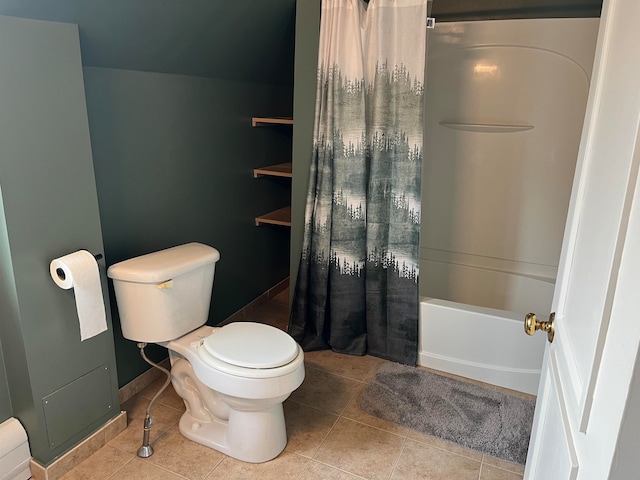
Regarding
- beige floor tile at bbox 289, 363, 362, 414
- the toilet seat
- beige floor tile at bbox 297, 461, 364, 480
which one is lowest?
beige floor tile at bbox 297, 461, 364, 480

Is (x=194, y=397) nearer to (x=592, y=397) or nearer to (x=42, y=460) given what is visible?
(x=42, y=460)

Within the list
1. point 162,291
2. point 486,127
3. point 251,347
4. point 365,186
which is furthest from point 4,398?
point 486,127

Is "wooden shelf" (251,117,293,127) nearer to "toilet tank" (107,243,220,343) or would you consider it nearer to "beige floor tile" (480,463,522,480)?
"toilet tank" (107,243,220,343)

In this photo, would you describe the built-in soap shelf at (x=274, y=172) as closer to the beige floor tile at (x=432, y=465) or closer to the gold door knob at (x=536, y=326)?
the beige floor tile at (x=432, y=465)

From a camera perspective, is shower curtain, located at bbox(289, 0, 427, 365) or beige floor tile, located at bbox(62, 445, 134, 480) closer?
beige floor tile, located at bbox(62, 445, 134, 480)

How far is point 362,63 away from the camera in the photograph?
94.3 inches

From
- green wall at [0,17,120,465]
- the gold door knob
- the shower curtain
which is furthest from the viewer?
the shower curtain

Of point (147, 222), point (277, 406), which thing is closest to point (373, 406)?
point (277, 406)

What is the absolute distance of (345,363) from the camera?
2.70 m

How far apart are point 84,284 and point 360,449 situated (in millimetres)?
1268

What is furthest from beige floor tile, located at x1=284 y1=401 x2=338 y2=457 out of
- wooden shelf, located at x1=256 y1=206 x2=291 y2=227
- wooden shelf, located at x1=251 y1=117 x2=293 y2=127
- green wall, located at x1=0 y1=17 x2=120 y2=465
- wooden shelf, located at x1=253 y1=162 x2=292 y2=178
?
wooden shelf, located at x1=251 y1=117 x2=293 y2=127

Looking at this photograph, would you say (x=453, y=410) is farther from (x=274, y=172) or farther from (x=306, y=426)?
(x=274, y=172)

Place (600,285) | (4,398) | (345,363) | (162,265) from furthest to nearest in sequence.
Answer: (345,363)
(162,265)
(4,398)
(600,285)

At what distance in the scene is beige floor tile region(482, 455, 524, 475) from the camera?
1979mm
